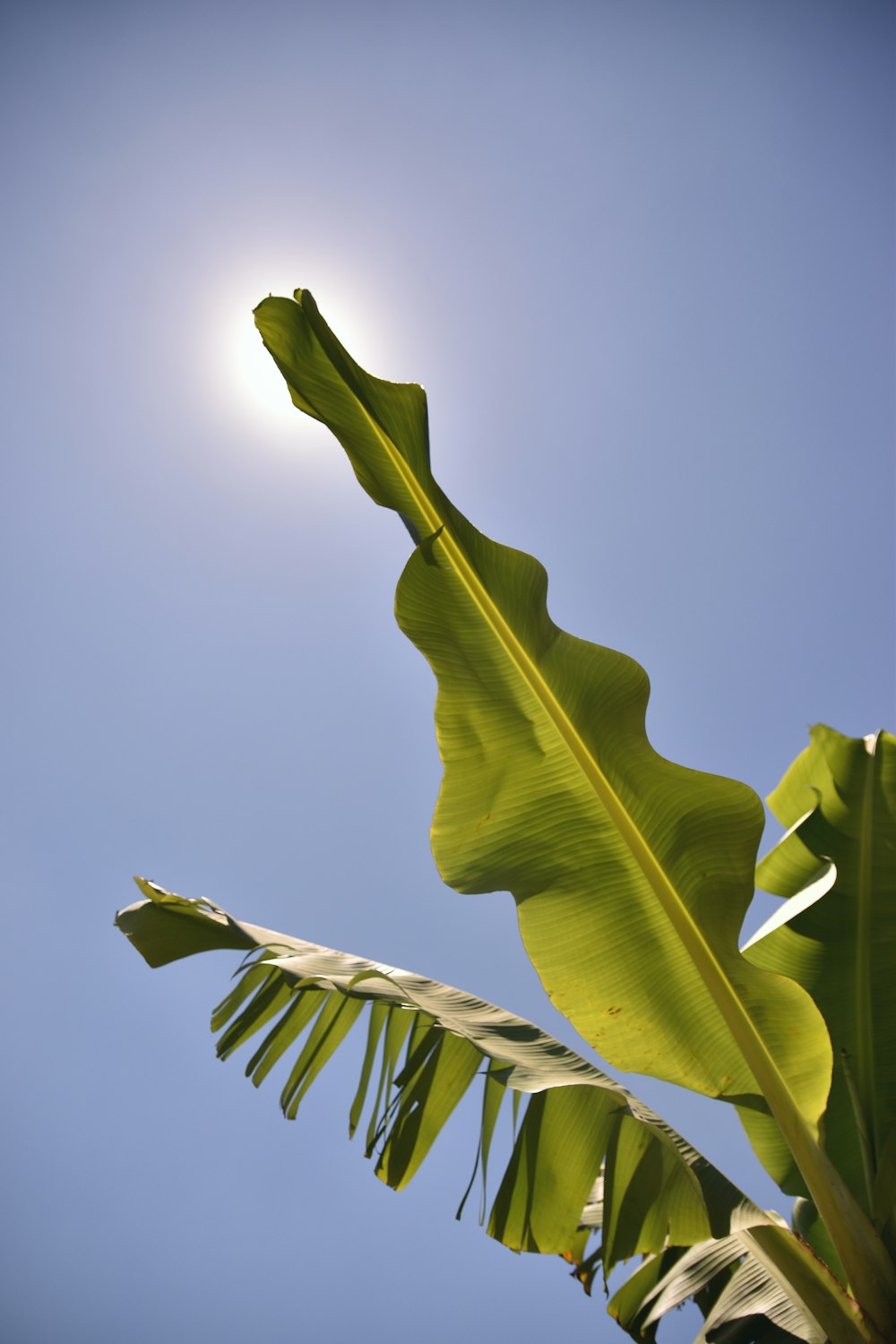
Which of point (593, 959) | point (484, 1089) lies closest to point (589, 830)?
point (593, 959)

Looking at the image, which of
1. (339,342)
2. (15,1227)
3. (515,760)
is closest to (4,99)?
(339,342)

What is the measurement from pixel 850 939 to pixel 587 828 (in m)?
0.75

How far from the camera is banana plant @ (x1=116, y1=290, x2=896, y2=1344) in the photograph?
126 cm

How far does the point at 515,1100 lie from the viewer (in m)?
1.55

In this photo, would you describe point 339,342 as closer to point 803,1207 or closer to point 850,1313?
point 850,1313

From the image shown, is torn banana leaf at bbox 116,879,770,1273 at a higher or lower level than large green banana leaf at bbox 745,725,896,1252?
lower

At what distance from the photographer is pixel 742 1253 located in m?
1.40

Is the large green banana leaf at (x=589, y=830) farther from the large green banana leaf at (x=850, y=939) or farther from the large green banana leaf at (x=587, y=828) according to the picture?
the large green banana leaf at (x=850, y=939)

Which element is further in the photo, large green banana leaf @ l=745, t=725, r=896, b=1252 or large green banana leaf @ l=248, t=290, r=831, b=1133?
large green banana leaf @ l=745, t=725, r=896, b=1252

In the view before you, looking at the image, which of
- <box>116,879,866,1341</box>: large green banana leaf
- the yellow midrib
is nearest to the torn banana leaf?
<box>116,879,866,1341</box>: large green banana leaf

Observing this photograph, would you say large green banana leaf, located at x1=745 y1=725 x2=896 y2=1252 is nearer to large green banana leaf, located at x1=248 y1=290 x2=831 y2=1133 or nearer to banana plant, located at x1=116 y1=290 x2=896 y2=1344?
banana plant, located at x1=116 y1=290 x2=896 y2=1344

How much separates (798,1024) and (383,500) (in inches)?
45.3

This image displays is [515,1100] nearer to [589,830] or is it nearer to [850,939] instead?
[589,830]

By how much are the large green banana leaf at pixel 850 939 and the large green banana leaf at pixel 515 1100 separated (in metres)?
0.36
